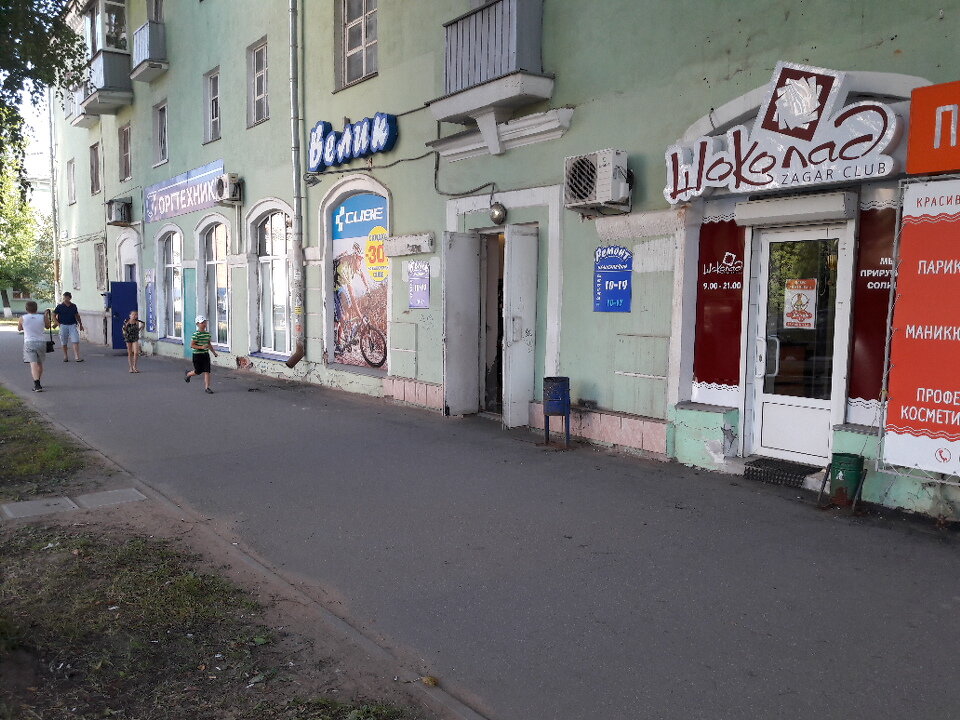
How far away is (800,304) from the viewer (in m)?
7.01

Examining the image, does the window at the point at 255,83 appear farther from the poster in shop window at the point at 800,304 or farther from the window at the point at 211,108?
the poster in shop window at the point at 800,304

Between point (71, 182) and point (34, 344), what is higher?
point (71, 182)

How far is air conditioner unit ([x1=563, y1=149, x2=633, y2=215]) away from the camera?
26.0ft

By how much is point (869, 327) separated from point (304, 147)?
35.9ft

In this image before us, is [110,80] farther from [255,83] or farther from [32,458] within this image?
[32,458]

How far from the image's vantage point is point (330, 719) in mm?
3170

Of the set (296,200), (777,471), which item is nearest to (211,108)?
(296,200)

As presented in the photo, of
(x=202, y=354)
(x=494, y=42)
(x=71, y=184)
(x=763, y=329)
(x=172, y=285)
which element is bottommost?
(x=202, y=354)

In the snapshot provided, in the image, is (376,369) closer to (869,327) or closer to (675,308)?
(675,308)

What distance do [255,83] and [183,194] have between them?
15.0ft

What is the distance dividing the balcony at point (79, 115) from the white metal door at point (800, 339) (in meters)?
23.2

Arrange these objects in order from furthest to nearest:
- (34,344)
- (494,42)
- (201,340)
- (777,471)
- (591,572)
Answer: (201,340) → (34,344) → (494,42) → (777,471) → (591,572)

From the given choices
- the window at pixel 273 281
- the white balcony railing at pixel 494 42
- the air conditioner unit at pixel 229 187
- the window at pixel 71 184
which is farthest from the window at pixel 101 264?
the white balcony railing at pixel 494 42

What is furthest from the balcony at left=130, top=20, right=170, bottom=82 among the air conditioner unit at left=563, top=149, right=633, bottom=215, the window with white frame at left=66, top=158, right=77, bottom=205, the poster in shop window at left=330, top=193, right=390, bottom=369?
the air conditioner unit at left=563, top=149, right=633, bottom=215
